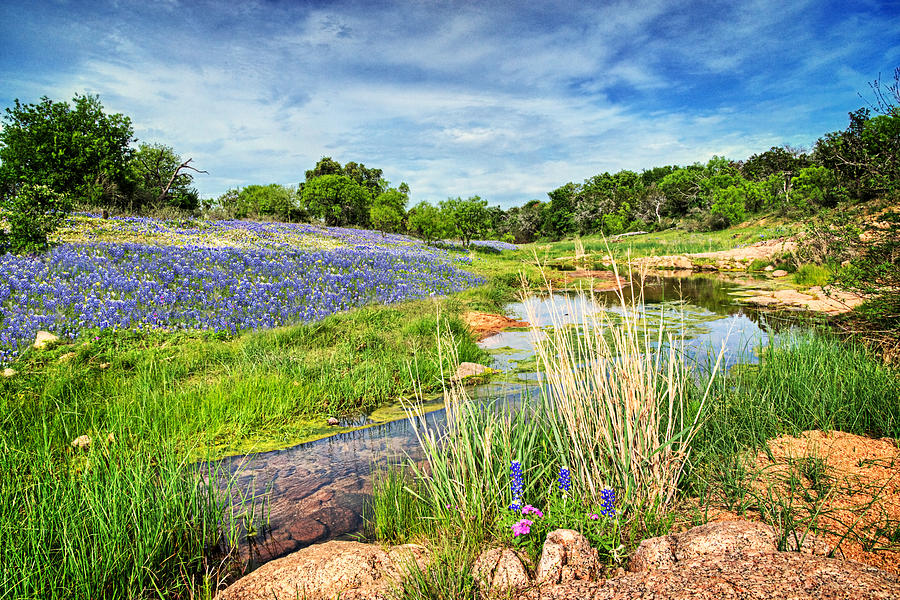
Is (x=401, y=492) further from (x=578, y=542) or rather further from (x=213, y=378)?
(x=213, y=378)

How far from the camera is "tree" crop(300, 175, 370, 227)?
147 ft

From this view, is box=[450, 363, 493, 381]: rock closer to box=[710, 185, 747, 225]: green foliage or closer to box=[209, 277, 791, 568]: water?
box=[209, 277, 791, 568]: water

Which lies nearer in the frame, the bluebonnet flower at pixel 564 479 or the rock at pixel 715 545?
the rock at pixel 715 545

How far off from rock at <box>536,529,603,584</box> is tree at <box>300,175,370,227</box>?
44571 mm

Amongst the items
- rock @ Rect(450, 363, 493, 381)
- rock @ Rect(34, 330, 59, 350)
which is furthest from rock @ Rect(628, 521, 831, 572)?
rock @ Rect(34, 330, 59, 350)

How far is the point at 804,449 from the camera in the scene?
3.46 metres

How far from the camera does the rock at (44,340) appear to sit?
6910 mm

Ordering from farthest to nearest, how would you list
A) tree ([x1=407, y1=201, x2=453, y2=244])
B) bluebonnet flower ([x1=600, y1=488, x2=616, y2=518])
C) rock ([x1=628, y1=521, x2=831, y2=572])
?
1. tree ([x1=407, y1=201, x2=453, y2=244])
2. bluebonnet flower ([x1=600, y1=488, x2=616, y2=518])
3. rock ([x1=628, y1=521, x2=831, y2=572])

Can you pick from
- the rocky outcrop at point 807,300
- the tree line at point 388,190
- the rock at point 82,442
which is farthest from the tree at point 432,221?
the rock at point 82,442

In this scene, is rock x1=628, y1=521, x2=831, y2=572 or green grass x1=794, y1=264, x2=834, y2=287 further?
green grass x1=794, y1=264, x2=834, y2=287

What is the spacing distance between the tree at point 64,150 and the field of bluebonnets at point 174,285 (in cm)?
993

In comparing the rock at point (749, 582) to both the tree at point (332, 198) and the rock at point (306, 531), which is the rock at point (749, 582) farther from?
the tree at point (332, 198)

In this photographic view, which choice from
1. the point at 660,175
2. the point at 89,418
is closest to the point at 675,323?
the point at 89,418

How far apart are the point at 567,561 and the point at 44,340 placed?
8357 mm
